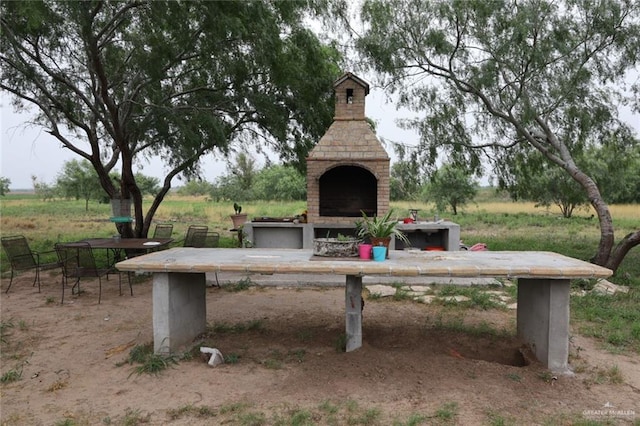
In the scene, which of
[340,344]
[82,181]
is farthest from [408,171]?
[82,181]

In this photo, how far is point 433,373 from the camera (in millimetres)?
3754

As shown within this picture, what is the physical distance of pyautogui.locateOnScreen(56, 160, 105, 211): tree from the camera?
29500 millimetres

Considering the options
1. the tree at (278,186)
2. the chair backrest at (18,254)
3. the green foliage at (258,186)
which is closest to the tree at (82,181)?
the green foliage at (258,186)

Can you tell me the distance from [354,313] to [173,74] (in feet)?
24.2

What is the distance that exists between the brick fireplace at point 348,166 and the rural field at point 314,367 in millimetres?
2695

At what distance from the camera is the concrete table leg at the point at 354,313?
4.16 m

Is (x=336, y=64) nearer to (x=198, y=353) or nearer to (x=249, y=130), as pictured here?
(x=249, y=130)

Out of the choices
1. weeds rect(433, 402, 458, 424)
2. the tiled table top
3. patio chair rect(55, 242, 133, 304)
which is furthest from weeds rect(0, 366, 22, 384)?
weeds rect(433, 402, 458, 424)

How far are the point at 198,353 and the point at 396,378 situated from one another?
185 cm

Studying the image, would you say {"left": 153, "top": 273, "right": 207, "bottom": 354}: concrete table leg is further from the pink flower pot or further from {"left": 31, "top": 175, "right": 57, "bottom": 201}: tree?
{"left": 31, "top": 175, "right": 57, "bottom": 201}: tree

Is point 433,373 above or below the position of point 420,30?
below

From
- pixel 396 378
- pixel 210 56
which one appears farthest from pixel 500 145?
pixel 396 378

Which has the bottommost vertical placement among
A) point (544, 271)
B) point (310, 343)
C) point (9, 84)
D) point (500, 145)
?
point (310, 343)

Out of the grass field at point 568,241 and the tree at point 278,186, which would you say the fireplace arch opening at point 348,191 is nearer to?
the grass field at point 568,241
